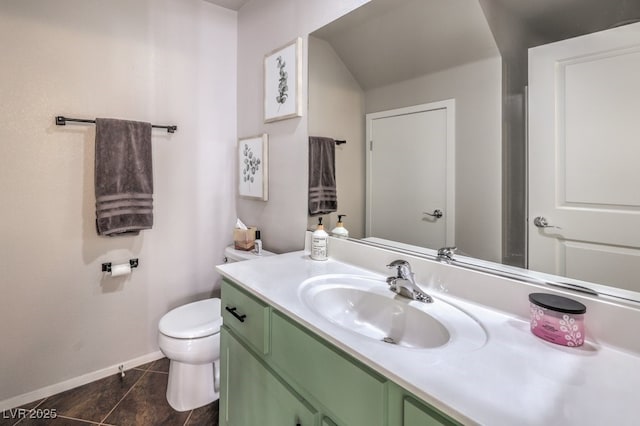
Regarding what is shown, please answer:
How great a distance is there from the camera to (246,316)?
1.15m

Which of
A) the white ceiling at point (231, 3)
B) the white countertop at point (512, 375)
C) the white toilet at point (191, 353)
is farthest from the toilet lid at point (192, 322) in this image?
the white ceiling at point (231, 3)

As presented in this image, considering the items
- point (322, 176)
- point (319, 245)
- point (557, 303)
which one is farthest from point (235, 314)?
point (557, 303)

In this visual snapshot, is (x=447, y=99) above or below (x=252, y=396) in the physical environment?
above

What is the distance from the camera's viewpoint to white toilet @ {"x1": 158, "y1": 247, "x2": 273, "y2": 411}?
1.55m

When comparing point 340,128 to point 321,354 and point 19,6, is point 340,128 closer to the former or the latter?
point 321,354

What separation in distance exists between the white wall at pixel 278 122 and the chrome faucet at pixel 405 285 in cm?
75

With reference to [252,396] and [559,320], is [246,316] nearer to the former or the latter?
[252,396]

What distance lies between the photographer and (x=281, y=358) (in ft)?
→ 3.18

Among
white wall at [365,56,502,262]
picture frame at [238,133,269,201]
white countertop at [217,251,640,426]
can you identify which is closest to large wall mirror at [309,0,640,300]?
white wall at [365,56,502,262]

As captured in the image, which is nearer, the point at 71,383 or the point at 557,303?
the point at 557,303

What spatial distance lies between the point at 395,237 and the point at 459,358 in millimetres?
675

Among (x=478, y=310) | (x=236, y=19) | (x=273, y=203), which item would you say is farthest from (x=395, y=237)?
(x=236, y=19)

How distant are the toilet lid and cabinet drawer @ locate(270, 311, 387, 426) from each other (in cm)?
74

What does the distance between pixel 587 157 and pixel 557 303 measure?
39 cm
